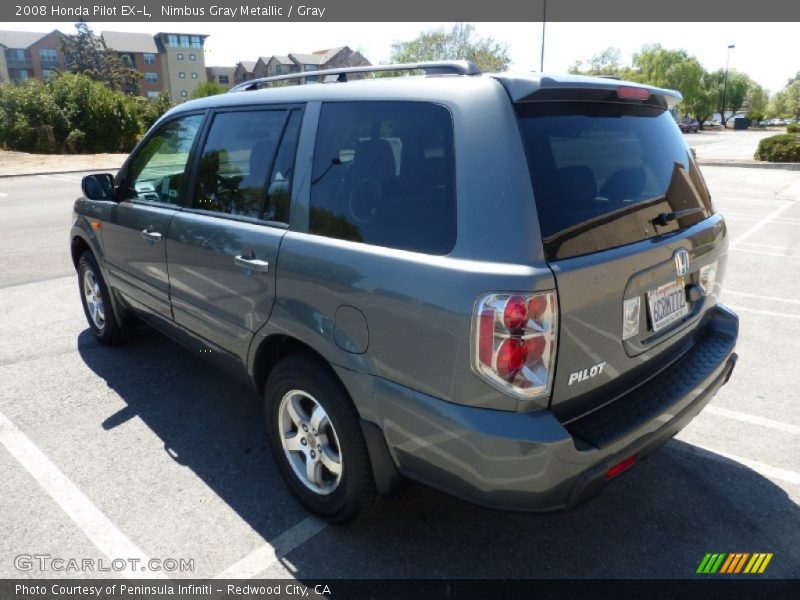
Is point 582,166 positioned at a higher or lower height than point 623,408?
higher

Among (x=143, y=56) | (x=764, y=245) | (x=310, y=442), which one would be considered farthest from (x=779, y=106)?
(x=310, y=442)

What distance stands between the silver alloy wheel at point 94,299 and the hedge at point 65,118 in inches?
1156

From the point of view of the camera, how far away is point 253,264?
9.32 feet

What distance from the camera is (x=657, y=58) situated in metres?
74.0

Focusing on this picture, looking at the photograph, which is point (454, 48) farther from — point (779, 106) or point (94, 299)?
point (779, 106)

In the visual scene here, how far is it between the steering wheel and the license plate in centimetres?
115

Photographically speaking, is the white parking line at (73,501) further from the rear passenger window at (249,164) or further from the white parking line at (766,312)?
the white parking line at (766,312)

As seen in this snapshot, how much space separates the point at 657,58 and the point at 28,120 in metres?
69.8

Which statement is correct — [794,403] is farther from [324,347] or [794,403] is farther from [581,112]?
[324,347]

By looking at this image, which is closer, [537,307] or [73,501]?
[537,307]

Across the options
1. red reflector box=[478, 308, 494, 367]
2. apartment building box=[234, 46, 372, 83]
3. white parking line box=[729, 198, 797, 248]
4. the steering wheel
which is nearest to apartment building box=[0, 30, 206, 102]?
apartment building box=[234, 46, 372, 83]

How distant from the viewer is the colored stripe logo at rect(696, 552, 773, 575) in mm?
2523

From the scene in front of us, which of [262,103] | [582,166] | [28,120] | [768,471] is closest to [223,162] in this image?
[262,103]

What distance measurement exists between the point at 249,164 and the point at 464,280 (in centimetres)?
158
